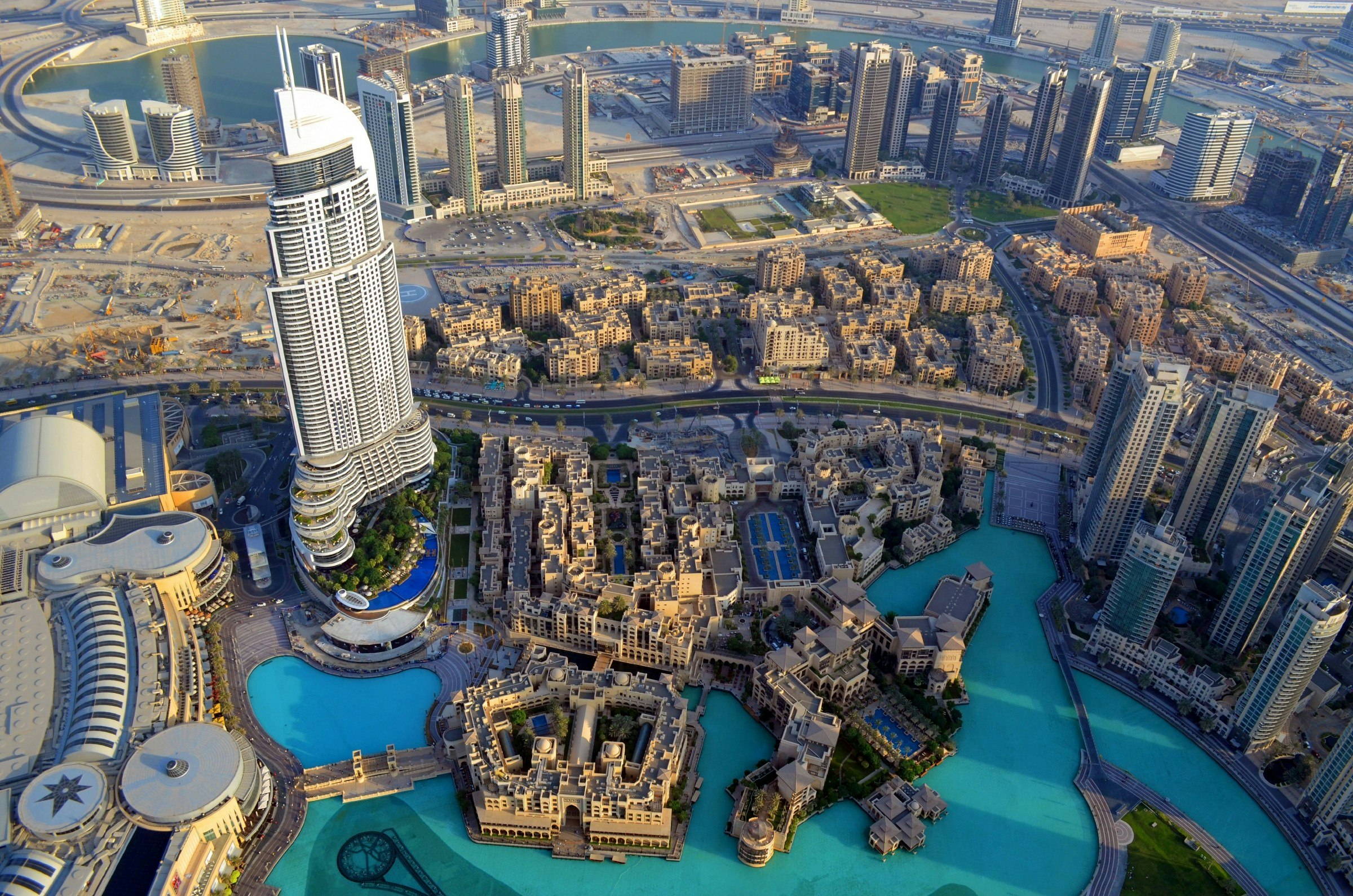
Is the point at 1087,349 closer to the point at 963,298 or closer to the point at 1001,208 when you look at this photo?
the point at 963,298

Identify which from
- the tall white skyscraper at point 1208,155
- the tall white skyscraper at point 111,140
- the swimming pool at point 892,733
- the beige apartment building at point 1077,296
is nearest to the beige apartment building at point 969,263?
the beige apartment building at point 1077,296

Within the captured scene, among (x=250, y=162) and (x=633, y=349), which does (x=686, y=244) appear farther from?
(x=250, y=162)

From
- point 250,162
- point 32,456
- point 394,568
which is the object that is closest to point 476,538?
point 394,568

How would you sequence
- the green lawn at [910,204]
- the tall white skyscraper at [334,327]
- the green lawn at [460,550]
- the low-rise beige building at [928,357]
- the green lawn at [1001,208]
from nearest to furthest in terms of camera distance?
the tall white skyscraper at [334,327], the green lawn at [460,550], the low-rise beige building at [928,357], the green lawn at [910,204], the green lawn at [1001,208]

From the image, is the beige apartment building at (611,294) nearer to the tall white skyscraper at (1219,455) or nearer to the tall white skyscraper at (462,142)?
the tall white skyscraper at (462,142)

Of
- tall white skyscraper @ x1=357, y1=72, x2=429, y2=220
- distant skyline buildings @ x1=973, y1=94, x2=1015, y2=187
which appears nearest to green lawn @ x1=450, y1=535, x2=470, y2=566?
tall white skyscraper @ x1=357, y1=72, x2=429, y2=220

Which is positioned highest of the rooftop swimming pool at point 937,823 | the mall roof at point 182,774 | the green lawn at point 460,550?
the mall roof at point 182,774
